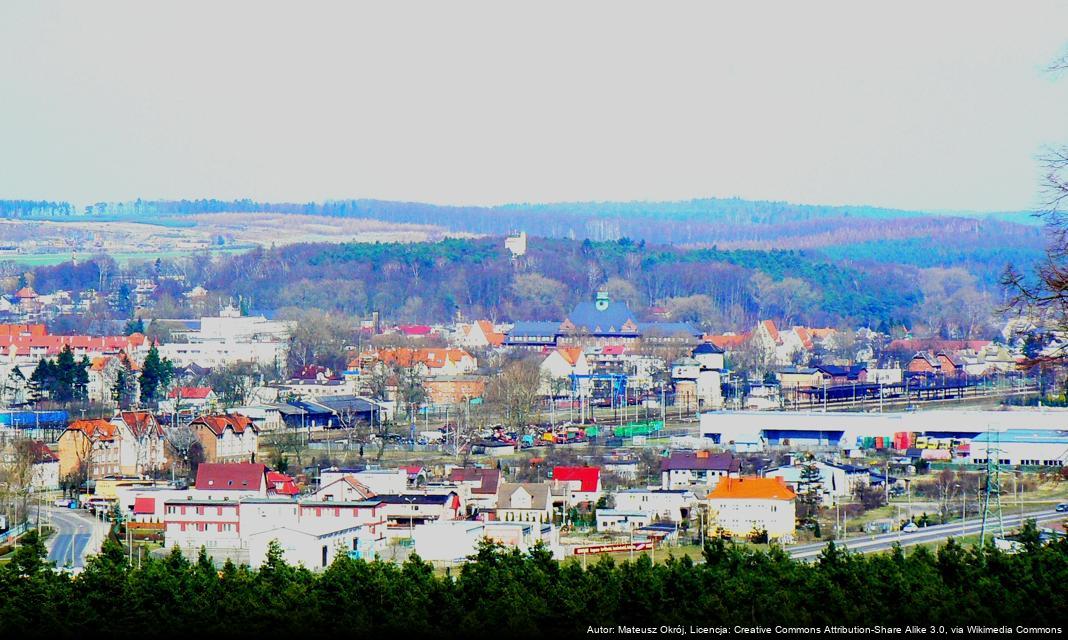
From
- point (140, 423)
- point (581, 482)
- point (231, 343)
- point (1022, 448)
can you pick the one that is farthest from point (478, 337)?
point (581, 482)

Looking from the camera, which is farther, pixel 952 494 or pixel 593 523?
pixel 952 494

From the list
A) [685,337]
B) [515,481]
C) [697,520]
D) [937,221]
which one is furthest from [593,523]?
[937,221]

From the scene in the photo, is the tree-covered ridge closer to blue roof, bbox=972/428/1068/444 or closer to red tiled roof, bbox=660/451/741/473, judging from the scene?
blue roof, bbox=972/428/1068/444

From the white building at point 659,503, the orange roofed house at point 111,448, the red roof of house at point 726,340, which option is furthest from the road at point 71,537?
the red roof of house at point 726,340

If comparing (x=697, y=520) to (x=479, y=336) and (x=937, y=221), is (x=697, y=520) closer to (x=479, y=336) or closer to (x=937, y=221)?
(x=479, y=336)

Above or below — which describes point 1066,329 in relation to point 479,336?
above
